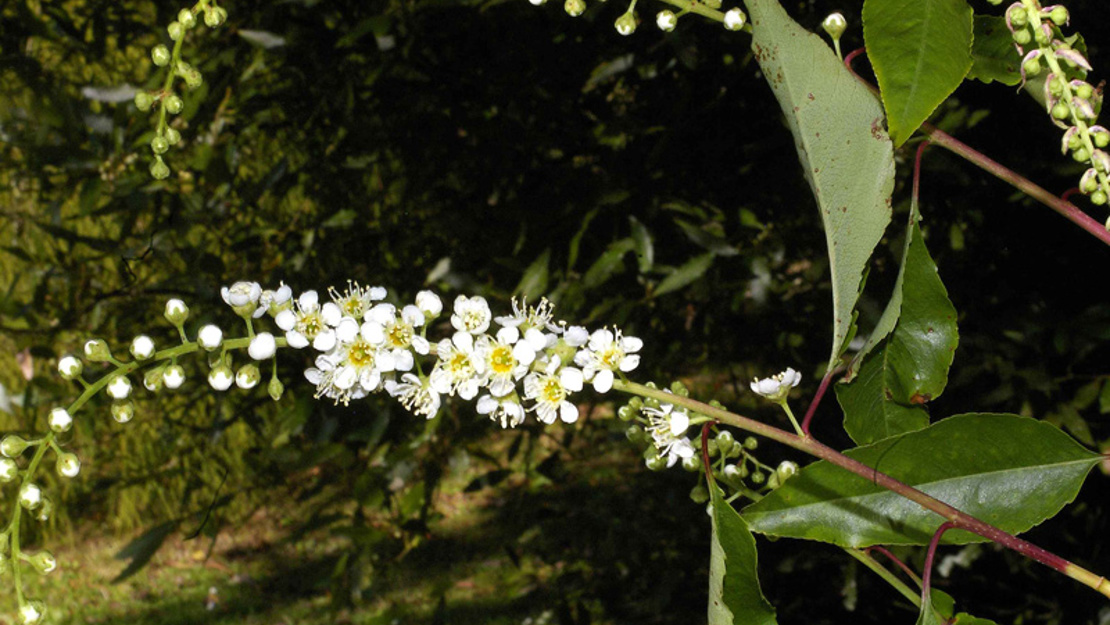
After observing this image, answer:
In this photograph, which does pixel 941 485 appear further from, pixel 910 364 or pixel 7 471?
pixel 7 471

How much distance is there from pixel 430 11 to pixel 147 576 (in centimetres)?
297

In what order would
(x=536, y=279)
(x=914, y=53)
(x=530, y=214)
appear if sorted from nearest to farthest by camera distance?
(x=914, y=53) → (x=536, y=279) → (x=530, y=214)

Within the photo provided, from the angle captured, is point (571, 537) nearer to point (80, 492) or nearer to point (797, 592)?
point (797, 592)

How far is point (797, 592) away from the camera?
6.60 feet

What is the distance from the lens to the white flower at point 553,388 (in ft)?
2.19

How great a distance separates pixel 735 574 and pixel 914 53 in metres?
0.32

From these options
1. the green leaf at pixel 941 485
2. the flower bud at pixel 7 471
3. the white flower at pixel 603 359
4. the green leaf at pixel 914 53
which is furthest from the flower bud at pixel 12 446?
the green leaf at pixel 914 53

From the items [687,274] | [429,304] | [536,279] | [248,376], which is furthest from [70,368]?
[687,274]

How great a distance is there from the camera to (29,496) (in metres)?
0.64

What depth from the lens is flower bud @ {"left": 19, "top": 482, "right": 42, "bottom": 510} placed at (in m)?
0.63

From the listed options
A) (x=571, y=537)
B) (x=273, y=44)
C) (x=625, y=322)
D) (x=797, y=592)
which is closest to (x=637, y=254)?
(x=625, y=322)

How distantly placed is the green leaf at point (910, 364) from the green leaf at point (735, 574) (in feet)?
0.59

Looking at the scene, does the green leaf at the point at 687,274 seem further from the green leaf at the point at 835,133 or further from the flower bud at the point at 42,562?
the flower bud at the point at 42,562

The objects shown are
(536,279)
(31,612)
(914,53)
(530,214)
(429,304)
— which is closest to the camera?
(914,53)
